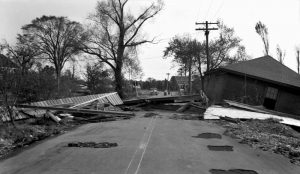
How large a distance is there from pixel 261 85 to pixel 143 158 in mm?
24398

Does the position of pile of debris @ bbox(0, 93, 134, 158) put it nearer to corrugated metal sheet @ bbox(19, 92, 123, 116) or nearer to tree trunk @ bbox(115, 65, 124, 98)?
corrugated metal sheet @ bbox(19, 92, 123, 116)

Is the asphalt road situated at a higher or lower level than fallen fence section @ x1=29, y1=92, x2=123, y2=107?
lower

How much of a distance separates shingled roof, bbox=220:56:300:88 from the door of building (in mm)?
1102

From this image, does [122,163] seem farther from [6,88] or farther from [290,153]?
[6,88]

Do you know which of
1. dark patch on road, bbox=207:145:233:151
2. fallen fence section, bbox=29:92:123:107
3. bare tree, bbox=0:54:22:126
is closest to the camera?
dark patch on road, bbox=207:145:233:151

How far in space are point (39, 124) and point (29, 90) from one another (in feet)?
11.6

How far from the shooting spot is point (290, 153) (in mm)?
9484

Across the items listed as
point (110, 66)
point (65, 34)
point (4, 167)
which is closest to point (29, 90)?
point (4, 167)

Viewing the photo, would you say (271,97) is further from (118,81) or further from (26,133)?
(26,133)

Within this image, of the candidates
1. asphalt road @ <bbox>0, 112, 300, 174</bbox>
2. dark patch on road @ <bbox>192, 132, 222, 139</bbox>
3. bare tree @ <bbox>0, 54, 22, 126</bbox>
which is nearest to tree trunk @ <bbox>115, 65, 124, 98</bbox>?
bare tree @ <bbox>0, 54, 22, 126</bbox>

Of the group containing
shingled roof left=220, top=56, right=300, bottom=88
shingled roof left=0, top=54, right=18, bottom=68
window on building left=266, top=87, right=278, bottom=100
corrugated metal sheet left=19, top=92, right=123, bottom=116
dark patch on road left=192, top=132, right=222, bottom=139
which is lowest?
dark patch on road left=192, top=132, right=222, bottom=139

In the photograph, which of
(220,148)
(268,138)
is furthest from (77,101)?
(220,148)

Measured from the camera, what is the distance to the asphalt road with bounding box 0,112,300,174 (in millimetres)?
7434

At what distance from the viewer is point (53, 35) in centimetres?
5566
